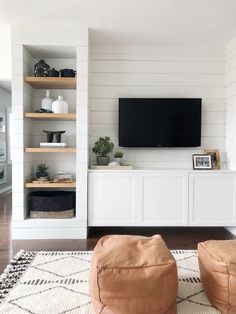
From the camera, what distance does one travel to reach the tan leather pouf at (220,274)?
5.77 feet

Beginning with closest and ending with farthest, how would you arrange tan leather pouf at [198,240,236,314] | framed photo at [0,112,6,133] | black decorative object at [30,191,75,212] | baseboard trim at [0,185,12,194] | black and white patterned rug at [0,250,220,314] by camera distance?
tan leather pouf at [198,240,236,314] < black and white patterned rug at [0,250,220,314] < black decorative object at [30,191,75,212] < baseboard trim at [0,185,12,194] < framed photo at [0,112,6,133]

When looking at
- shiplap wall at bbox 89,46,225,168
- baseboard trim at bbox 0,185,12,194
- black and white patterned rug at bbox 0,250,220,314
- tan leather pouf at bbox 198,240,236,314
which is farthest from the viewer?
A: baseboard trim at bbox 0,185,12,194

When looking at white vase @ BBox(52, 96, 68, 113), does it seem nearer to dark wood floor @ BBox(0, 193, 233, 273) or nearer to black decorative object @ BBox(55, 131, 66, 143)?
black decorative object @ BBox(55, 131, 66, 143)

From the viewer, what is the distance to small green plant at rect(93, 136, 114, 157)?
3.66m

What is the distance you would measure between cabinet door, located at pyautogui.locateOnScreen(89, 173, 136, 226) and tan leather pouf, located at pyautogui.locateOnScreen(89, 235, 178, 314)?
1.71 meters

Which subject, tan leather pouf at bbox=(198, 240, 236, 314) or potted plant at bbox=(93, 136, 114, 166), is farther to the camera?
Answer: potted plant at bbox=(93, 136, 114, 166)

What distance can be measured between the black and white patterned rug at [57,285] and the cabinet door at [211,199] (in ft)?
2.38

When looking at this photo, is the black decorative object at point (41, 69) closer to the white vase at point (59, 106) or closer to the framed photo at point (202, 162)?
the white vase at point (59, 106)

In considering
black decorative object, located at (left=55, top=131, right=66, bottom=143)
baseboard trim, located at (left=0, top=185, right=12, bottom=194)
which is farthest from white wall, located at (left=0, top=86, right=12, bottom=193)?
black decorative object, located at (left=55, top=131, right=66, bottom=143)

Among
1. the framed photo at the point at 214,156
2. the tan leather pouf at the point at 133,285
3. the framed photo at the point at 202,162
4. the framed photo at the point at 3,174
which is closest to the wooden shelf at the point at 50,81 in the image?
the framed photo at the point at 202,162

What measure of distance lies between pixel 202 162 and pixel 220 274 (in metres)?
2.10

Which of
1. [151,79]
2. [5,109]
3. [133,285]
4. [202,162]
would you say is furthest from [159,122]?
[5,109]

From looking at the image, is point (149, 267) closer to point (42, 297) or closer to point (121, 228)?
point (42, 297)

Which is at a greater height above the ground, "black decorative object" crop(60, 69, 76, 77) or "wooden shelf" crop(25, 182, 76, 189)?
"black decorative object" crop(60, 69, 76, 77)
